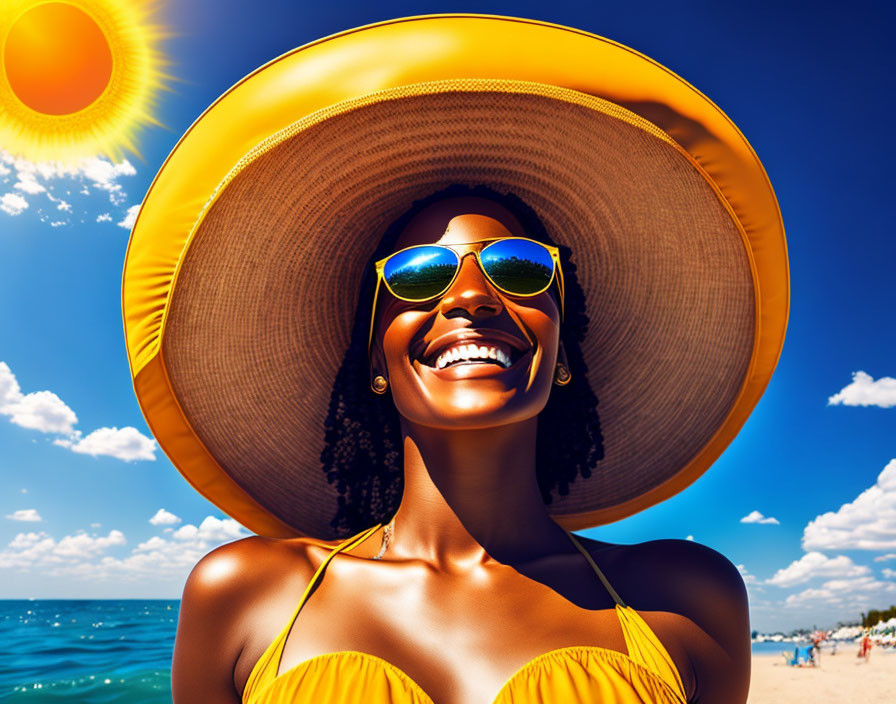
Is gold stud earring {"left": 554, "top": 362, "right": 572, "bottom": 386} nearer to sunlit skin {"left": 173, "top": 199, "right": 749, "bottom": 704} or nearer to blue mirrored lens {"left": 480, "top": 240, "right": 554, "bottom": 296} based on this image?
sunlit skin {"left": 173, "top": 199, "right": 749, "bottom": 704}

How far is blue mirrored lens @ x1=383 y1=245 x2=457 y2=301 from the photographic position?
6.65 ft

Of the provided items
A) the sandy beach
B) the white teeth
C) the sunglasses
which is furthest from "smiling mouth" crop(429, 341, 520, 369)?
the sandy beach

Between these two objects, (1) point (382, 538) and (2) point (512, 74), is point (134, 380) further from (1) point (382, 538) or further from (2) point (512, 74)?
(2) point (512, 74)

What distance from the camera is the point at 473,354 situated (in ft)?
6.43

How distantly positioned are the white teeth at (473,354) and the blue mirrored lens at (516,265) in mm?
204

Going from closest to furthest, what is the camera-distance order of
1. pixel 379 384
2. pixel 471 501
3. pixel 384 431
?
pixel 471 501 → pixel 379 384 → pixel 384 431

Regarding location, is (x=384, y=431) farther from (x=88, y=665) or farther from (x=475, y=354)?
(x=88, y=665)

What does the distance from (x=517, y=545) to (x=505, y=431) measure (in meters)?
0.37

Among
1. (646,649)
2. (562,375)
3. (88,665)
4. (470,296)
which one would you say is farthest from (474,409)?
(88,665)

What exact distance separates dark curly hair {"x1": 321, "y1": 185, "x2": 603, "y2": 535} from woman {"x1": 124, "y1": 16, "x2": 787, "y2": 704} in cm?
1

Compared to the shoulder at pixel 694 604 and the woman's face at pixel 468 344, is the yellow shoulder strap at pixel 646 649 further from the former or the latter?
the woman's face at pixel 468 344

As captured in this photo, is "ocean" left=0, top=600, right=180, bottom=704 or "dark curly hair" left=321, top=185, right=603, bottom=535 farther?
"ocean" left=0, top=600, right=180, bottom=704

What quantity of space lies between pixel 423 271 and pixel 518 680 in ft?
3.85

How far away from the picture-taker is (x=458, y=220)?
2158 millimetres
